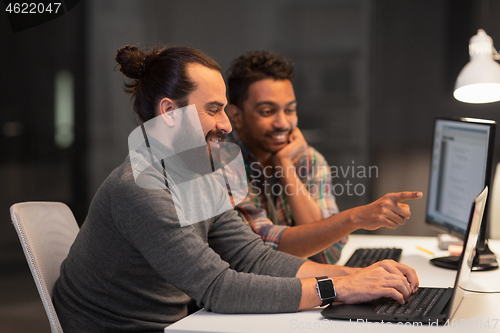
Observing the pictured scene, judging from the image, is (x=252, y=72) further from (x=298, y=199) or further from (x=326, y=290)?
(x=326, y=290)

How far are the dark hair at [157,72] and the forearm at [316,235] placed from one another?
642 mm

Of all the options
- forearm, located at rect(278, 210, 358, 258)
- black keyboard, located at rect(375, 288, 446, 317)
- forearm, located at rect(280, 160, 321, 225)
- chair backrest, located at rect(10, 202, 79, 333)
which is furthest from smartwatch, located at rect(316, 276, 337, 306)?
forearm, located at rect(280, 160, 321, 225)

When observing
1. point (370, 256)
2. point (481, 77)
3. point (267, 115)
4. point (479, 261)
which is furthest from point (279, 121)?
point (479, 261)

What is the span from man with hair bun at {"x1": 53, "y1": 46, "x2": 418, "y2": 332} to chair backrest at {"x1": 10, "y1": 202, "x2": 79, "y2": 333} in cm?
5

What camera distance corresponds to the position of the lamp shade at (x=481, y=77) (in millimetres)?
1673

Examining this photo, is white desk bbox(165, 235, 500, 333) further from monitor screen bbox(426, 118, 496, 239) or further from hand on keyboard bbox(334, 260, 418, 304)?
monitor screen bbox(426, 118, 496, 239)

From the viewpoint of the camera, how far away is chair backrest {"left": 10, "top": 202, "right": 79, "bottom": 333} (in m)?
1.21

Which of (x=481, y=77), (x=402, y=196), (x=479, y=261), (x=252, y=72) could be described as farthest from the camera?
(x=252, y=72)

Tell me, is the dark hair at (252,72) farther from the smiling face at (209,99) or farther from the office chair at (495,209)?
the office chair at (495,209)

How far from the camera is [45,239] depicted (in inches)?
53.3

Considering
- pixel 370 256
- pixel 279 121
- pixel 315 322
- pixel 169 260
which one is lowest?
pixel 370 256

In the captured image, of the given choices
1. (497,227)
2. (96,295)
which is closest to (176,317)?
(96,295)

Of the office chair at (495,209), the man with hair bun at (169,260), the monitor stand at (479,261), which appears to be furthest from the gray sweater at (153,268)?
the office chair at (495,209)

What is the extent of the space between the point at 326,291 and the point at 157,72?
0.72 metres
